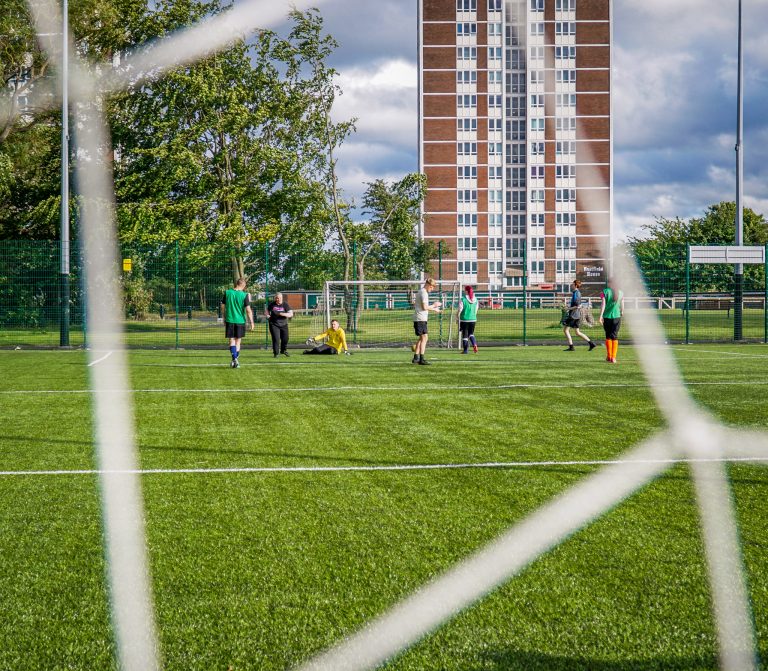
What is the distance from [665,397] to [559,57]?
104365 millimetres

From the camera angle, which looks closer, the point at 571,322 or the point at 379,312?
the point at 571,322

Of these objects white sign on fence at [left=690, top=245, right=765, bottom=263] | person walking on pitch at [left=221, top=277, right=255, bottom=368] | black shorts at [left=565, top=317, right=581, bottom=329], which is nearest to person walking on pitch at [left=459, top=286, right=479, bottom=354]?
black shorts at [left=565, top=317, right=581, bottom=329]

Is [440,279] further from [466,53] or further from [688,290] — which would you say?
[466,53]

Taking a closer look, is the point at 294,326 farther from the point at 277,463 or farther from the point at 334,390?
the point at 277,463

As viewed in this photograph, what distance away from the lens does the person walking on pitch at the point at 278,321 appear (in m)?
21.7

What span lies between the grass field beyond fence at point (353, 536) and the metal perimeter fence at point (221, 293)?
16.9 m

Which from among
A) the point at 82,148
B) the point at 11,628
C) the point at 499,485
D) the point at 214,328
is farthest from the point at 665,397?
the point at 82,148

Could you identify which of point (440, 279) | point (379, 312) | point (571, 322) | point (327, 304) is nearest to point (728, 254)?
point (571, 322)

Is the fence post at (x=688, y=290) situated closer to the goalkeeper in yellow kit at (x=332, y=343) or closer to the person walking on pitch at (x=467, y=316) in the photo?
the person walking on pitch at (x=467, y=316)

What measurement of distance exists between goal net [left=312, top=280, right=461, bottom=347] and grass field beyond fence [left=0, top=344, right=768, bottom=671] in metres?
17.2

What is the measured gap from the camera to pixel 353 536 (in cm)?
460

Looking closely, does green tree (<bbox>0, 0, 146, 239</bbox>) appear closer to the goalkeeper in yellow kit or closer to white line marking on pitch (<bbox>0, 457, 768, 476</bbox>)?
the goalkeeper in yellow kit

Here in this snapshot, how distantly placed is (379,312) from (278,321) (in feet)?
25.6

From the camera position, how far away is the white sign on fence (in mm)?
28578
